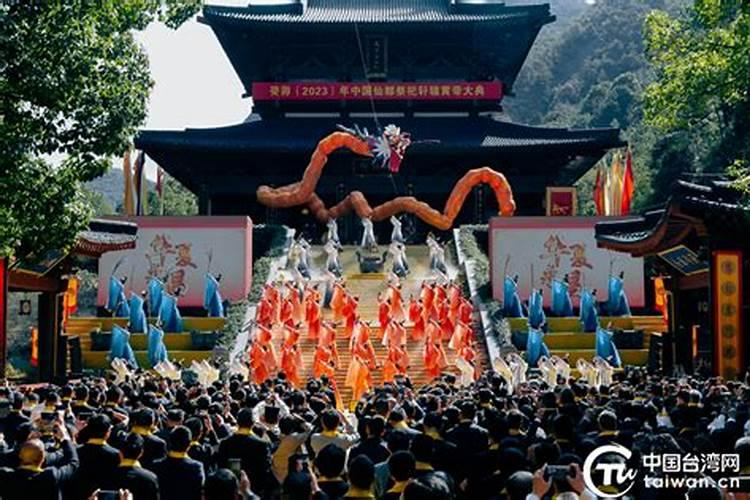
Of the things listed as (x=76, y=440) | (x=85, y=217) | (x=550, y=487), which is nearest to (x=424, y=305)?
(x=85, y=217)

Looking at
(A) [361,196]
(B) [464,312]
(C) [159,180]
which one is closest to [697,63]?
(B) [464,312]

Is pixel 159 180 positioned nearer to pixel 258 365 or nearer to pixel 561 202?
pixel 561 202

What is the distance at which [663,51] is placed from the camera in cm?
2058

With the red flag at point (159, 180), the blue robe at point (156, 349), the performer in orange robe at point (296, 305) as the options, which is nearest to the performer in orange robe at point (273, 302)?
the performer in orange robe at point (296, 305)

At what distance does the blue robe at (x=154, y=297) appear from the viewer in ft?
→ 77.9

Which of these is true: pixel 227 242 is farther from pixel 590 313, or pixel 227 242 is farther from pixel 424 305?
pixel 590 313

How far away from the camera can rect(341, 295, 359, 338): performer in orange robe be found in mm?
22859

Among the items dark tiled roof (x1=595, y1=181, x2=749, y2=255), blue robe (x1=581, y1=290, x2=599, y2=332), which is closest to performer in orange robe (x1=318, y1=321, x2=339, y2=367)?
blue robe (x1=581, y1=290, x2=599, y2=332)

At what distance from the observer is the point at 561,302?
24.5 meters

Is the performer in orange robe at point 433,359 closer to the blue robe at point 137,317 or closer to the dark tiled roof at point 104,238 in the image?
the blue robe at point 137,317

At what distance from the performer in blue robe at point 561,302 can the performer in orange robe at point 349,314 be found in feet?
15.2

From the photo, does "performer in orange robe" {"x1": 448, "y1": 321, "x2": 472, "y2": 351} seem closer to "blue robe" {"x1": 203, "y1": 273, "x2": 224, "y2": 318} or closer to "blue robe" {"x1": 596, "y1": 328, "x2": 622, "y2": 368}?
"blue robe" {"x1": 596, "y1": 328, "x2": 622, "y2": 368}

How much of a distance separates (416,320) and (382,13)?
67.2 feet

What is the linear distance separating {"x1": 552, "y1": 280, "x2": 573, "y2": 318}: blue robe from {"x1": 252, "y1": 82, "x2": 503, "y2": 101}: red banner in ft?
49.9
